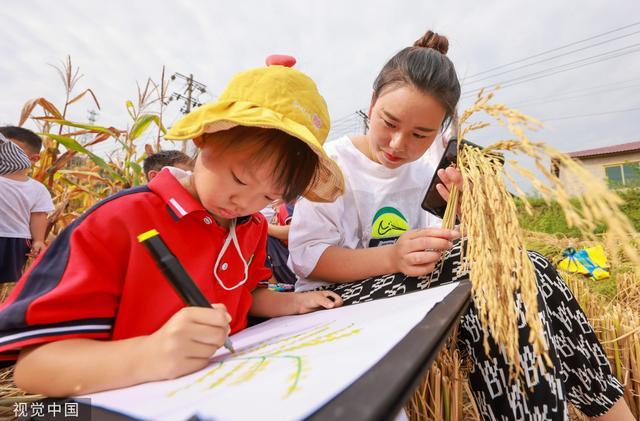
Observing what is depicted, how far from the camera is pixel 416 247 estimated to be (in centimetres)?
80

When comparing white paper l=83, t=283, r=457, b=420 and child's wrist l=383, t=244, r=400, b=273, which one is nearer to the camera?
white paper l=83, t=283, r=457, b=420

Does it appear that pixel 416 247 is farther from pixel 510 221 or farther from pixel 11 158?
pixel 11 158

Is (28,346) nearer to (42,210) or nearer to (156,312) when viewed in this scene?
(156,312)

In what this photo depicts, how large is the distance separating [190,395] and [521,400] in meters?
0.61

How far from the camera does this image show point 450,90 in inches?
43.1

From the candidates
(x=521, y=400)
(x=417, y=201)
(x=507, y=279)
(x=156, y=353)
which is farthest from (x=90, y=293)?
(x=417, y=201)

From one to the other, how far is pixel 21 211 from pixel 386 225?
8.04 feet

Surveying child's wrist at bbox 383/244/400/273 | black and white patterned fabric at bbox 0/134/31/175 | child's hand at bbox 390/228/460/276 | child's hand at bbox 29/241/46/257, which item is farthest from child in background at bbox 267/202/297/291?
black and white patterned fabric at bbox 0/134/31/175

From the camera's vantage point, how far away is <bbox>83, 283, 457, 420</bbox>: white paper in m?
0.26

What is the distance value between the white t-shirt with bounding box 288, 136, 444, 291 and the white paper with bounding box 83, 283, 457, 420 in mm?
592

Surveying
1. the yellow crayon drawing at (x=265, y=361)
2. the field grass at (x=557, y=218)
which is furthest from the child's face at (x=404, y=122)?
the field grass at (x=557, y=218)

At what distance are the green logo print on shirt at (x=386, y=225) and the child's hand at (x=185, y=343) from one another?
2.57ft

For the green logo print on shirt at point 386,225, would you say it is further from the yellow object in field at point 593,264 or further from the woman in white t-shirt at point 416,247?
the yellow object in field at point 593,264

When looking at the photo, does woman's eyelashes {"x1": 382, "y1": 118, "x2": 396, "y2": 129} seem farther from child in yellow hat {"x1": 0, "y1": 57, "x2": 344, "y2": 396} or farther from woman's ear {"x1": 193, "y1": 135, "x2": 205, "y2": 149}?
woman's ear {"x1": 193, "y1": 135, "x2": 205, "y2": 149}
